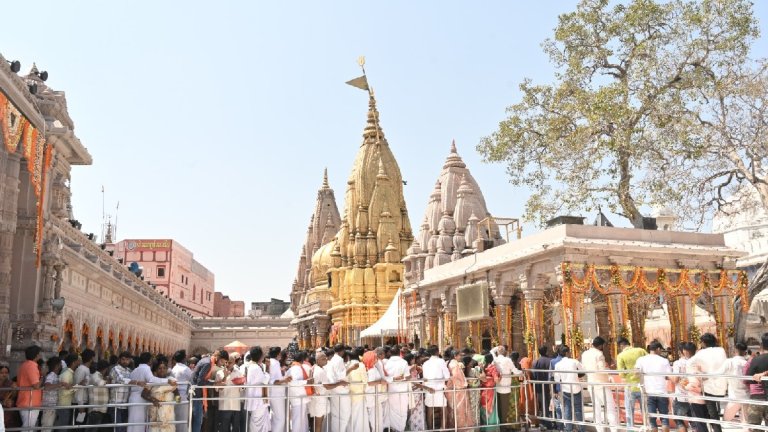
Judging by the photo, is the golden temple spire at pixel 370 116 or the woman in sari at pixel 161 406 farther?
the golden temple spire at pixel 370 116

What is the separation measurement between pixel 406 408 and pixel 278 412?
232cm

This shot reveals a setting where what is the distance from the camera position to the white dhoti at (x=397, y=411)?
11.8m

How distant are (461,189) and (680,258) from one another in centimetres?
1705

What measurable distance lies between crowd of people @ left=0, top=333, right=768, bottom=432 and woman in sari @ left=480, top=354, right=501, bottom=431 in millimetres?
26

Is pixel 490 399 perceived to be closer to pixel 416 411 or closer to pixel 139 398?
pixel 416 411

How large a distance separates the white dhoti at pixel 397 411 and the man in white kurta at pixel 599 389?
3238mm

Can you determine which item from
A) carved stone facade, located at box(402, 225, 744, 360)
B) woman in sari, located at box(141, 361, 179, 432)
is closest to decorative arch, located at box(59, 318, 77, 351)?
woman in sari, located at box(141, 361, 179, 432)

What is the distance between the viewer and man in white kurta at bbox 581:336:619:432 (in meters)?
11.2

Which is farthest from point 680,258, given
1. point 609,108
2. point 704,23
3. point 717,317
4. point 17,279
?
point 17,279

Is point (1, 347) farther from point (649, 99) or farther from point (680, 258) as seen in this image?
point (649, 99)

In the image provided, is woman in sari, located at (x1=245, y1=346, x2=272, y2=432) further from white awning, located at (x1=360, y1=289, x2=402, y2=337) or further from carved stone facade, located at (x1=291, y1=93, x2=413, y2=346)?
carved stone facade, located at (x1=291, y1=93, x2=413, y2=346)

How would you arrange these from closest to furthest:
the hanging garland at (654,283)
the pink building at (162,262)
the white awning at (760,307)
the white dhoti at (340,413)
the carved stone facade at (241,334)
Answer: the white dhoti at (340,413)
the hanging garland at (654,283)
the white awning at (760,307)
the carved stone facade at (241,334)
the pink building at (162,262)

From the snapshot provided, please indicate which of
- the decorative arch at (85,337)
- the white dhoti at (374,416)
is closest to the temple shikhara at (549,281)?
the white dhoti at (374,416)

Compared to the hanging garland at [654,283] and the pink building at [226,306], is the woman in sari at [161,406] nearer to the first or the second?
the hanging garland at [654,283]
